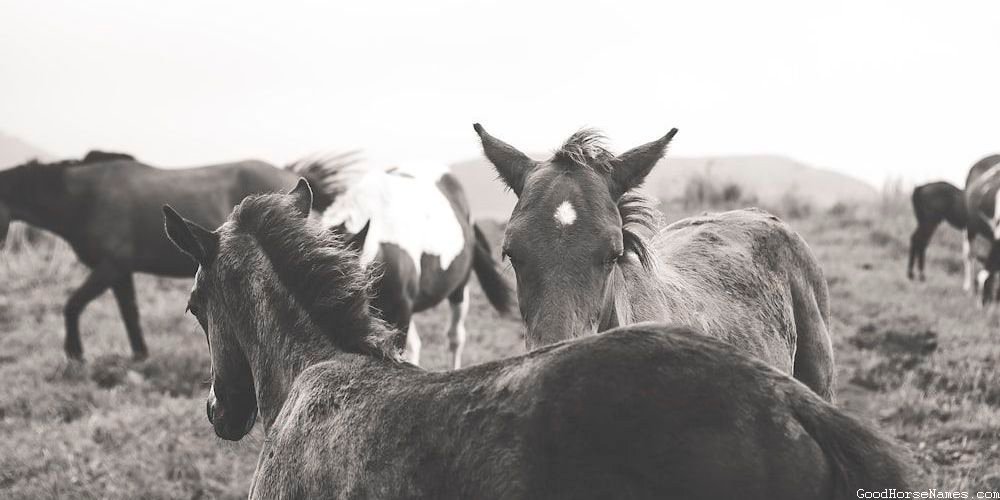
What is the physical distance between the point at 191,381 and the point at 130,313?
1297 millimetres

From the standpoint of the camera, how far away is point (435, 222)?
7.28 meters

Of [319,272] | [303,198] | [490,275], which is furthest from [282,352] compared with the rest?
[490,275]

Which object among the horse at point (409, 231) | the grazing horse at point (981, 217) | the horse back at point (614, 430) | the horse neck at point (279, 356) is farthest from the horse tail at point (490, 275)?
the horse back at point (614, 430)

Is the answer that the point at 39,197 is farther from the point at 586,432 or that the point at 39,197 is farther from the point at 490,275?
Result: the point at 586,432

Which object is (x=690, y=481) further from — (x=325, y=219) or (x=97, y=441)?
(x=97, y=441)

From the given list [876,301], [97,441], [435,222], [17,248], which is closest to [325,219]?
[435,222]

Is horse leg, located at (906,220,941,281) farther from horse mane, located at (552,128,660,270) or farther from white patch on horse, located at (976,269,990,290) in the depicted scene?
horse mane, located at (552,128,660,270)

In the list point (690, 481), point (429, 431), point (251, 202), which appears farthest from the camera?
point (251, 202)

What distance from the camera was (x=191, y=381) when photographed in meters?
7.68

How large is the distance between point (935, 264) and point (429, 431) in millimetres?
12367

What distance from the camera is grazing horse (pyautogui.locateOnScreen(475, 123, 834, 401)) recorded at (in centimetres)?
310

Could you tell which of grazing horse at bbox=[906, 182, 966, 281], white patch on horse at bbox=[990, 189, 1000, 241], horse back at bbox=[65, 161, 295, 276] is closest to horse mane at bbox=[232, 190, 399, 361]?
horse back at bbox=[65, 161, 295, 276]

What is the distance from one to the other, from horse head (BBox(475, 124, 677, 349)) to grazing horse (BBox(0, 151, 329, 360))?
17.2ft

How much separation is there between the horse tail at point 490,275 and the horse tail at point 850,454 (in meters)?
6.91
